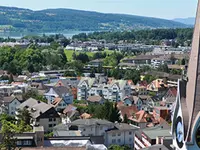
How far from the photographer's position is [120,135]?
25344 mm

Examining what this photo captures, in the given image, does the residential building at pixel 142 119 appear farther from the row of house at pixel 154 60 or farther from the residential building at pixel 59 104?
the row of house at pixel 154 60

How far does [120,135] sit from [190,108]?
18.8 meters

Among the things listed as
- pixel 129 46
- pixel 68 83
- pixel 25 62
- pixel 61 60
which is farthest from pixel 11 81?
pixel 129 46

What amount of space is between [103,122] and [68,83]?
2390 centimetres

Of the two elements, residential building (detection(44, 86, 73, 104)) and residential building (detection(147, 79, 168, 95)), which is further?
residential building (detection(147, 79, 168, 95))

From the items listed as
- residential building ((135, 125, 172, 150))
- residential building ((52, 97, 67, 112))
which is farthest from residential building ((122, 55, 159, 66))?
residential building ((135, 125, 172, 150))

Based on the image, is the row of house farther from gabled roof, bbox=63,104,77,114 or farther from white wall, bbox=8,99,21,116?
white wall, bbox=8,99,21,116

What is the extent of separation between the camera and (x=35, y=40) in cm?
11881

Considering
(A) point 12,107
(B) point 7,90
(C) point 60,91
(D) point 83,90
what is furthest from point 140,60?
(A) point 12,107

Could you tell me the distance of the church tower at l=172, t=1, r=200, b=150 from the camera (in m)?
6.68

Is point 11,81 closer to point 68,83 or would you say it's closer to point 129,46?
point 68,83

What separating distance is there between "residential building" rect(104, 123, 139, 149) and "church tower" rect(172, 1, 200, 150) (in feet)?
58.7

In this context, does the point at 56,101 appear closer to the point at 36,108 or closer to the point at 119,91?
the point at 36,108

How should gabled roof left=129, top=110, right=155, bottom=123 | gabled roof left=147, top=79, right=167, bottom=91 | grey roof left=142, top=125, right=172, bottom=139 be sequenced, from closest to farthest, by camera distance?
grey roof left=142, top=125, right=172, bottom=139 < gabled roof left=129, top=110, right=155, bottom=123 < gabled roof left=147, top=79, right=167, bottom=91
